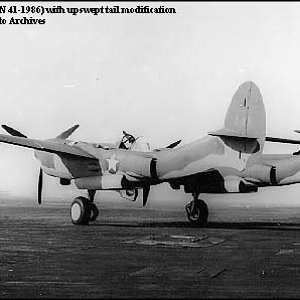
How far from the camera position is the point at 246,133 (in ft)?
56.8

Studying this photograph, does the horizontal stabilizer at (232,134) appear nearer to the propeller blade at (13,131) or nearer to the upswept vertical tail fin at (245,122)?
the upswept vertical tail fin at (245,122)

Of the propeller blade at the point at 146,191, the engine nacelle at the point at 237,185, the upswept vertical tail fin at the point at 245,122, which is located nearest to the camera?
the upswept vertical tail fin at the point at 245,122

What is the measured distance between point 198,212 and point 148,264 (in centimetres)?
907

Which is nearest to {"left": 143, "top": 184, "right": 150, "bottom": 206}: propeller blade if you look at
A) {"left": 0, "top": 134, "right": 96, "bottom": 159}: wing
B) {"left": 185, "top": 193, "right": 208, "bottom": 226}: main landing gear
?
{"left": 185, "top": 193, "right": 208, "bottom": 226}: main landing gear

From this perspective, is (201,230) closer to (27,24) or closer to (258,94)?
(258,94)

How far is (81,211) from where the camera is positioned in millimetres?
19547

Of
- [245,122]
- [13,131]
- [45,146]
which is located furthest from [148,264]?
[13,131]

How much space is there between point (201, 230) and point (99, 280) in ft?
30.5

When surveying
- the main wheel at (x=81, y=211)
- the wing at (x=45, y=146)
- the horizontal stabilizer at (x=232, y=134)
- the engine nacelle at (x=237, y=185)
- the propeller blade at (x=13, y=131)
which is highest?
the propeller blade at (x=13, y=131)

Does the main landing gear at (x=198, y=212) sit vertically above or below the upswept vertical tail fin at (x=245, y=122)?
below

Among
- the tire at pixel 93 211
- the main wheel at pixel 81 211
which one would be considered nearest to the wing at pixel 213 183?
the tire at pixel 93 211

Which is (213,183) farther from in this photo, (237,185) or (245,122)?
(245,122)

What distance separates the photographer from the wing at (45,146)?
19.4 m

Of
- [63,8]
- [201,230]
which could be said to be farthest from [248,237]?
[63,8]
